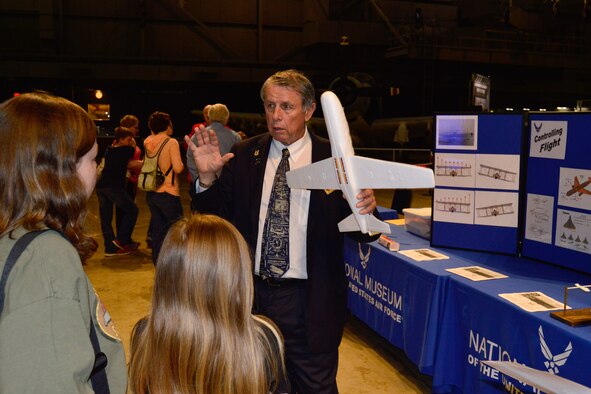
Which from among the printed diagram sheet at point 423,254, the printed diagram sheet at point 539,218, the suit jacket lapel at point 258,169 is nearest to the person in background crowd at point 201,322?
the suit jacket lapel at point 258,169

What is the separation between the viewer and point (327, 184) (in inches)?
87.0

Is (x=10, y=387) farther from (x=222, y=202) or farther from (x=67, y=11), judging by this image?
(x=67, y=11)

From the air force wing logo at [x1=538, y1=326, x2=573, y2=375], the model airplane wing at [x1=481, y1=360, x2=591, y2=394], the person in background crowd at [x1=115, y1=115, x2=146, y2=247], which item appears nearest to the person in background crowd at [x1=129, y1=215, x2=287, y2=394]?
the model airplane wing at [x1=481, y1=360, x2=591, y2=394]

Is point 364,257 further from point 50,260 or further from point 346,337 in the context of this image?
point 50,260

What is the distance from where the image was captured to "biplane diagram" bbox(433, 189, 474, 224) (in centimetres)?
339

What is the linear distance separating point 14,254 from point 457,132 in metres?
2.94

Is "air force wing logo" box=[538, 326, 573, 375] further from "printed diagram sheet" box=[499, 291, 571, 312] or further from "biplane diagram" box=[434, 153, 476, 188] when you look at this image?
"biplane diagram" box=[434, 153, 476, 188]

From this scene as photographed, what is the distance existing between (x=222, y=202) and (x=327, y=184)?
0.57m

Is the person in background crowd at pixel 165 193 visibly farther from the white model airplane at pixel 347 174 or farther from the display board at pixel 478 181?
the white model airplane at pixel 347 174

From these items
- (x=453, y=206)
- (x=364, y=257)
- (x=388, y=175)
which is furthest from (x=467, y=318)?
(x=364, y=257)

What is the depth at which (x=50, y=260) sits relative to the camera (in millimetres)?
988

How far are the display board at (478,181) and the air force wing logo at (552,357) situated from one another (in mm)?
1179

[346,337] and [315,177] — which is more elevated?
[315,177]

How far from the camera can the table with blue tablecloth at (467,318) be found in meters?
2.17
